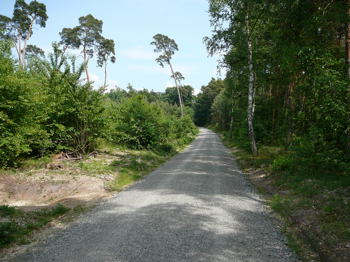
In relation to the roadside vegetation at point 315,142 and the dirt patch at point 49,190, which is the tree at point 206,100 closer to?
the roadside vegetation at point 315,142

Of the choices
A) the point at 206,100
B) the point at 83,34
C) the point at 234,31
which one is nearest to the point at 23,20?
the point at 83,34

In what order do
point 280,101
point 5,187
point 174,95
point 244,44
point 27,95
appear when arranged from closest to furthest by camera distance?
point 5,187
point 27,95
point 244,44
point 280,101
point 174,95

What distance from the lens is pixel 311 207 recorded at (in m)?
Result: 6.39

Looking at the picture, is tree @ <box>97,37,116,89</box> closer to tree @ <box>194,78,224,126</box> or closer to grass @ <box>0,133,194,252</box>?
grass @ <box>0,133,194,252</box>

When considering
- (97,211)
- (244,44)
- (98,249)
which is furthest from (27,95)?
(244,44)

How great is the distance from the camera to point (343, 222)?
5188mm

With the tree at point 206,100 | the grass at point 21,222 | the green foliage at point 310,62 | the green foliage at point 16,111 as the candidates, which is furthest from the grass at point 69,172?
the tree at point 206,100

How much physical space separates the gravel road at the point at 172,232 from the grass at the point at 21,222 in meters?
0.65

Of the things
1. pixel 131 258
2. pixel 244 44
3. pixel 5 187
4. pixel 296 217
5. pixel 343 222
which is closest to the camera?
pixel 131 258

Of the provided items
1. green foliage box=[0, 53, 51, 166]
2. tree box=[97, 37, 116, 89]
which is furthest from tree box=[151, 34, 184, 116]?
green foliage box=[0, 53, 51, 166]

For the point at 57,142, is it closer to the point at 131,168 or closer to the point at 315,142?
the point at 131,168

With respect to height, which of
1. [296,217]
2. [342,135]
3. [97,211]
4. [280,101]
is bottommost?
[97,211]

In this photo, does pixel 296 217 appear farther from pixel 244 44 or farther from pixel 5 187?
pixel 244 44

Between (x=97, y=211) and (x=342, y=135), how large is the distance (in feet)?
25.8
